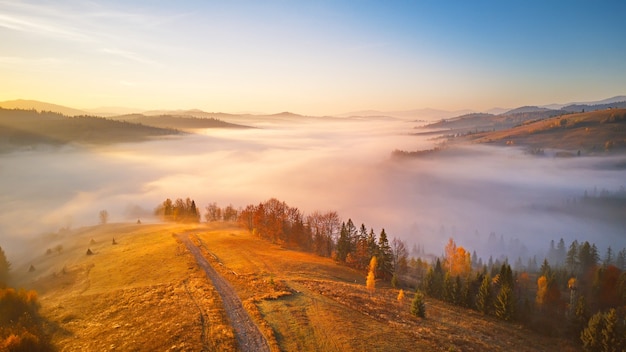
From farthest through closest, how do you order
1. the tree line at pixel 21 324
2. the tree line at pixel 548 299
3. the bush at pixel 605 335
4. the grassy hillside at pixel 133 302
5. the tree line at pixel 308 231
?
the tree line at pixel 308 231 < the tree line at pixel 548 299 < the bush at pixel 605 335 < the grassy hillside at pixel 133 302 < the tree line at pixel 21 324

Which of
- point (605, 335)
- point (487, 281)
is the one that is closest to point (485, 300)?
point (487, 281)

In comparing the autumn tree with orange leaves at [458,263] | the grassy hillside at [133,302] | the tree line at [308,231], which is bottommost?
the autumn tree with orange leaves at [458,263]

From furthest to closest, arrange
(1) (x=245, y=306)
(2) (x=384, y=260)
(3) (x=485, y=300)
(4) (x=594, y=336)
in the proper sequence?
(2) (x=384, y=260)
(3) (x=485, y=300)
(4) (x=594, y=336)
(1) (x=245, y=306)

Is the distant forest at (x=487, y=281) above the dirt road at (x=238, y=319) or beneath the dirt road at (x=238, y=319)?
beneath

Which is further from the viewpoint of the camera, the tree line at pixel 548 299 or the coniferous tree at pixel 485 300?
the coniferous tree at pixel 485 300

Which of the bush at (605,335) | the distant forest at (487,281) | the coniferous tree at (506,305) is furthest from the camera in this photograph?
the distant forest at (487,281)

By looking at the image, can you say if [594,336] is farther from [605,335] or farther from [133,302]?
[133,302]

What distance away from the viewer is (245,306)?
40.4m

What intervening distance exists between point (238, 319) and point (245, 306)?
3440mm

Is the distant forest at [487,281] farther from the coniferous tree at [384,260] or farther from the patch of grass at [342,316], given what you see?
the patch of grass at [342,316]

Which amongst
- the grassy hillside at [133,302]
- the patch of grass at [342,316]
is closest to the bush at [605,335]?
the patch of grass at [342,316]

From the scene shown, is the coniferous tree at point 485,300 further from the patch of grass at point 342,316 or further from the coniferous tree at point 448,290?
the coniferous tree at point 448,290

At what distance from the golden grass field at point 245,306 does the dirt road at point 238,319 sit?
827 mm

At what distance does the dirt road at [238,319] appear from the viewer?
31.9 m
